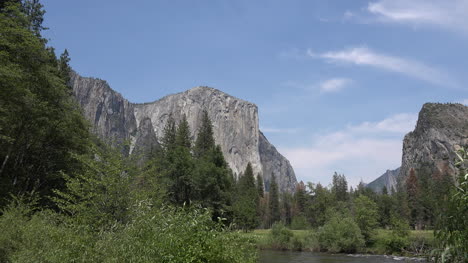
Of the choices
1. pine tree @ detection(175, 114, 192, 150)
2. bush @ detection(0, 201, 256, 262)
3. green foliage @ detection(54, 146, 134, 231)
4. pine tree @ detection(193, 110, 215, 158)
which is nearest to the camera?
bush @ detection(0, 201, 256, 262)

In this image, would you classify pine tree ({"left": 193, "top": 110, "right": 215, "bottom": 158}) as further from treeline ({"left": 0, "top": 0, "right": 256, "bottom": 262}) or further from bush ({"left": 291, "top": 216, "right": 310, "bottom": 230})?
bush ({"left": 291, "top": 216, "right": 310, "bottom": 230})

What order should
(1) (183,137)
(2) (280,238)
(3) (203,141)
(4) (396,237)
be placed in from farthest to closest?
(3) (203,141) → (1) (183,137) → (2) (280,238) → (4) (396,237)

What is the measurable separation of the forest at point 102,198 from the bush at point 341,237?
0.55ft

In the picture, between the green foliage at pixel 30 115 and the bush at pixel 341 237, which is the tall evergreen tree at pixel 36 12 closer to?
the green foliage at pixel 30 115

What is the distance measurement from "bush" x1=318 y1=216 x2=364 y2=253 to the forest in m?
0.17

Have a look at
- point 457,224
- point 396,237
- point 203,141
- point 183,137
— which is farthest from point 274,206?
point 457,224

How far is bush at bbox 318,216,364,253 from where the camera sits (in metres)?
61.8

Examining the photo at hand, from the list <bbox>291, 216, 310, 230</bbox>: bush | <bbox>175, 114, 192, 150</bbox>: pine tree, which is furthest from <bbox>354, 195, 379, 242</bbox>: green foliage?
<bbox>291, 216, 310, 230</bbox>: bush

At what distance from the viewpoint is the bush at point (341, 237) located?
6178cm

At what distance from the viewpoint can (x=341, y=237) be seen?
6228 centimetres

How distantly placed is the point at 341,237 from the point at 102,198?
5333 centimetres

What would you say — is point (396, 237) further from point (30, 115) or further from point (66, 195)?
point (66, 195)

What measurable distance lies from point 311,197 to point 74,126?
92525mm

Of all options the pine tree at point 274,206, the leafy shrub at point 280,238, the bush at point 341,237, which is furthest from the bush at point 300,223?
the bush at point 341,237
